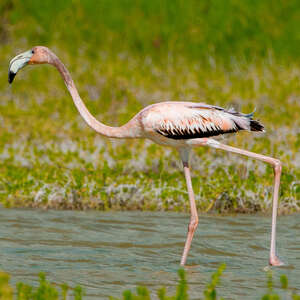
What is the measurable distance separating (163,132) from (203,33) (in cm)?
851

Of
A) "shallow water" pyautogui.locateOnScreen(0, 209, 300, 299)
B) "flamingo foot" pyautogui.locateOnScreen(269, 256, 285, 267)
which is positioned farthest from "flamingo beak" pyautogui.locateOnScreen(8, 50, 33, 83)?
"flamingo foot" pyautogui.locateOnScreen(269, 256, 285, 267)

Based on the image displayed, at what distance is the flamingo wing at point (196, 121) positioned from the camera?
5844 millimetres

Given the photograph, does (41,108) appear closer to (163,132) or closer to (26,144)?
(26,144)

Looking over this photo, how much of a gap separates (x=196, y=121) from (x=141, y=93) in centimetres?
530

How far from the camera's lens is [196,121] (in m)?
5.96

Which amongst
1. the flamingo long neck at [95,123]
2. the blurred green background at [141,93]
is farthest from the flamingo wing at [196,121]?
the blurred green background at [141,93]

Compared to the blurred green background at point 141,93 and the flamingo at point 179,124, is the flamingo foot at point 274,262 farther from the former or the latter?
the blurred green background at point 141,93

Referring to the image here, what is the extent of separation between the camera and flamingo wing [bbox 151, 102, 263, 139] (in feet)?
19.2

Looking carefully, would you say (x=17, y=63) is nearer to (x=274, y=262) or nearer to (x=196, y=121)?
(x=196, y=121)

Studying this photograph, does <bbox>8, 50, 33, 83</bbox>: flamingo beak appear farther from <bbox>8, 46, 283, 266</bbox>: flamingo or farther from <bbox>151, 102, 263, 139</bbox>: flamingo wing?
<bbox>151, 102, 263, 139</bbox>: flamingo wing

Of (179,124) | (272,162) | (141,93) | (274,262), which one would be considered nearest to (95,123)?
(179,124)

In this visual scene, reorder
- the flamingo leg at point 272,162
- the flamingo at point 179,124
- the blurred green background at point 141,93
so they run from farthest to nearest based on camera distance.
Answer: the blurred green background at point 141,93 < the flamingo at point 179,124 < the flamingo leg at point 272,162

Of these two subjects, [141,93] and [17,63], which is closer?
[17,63]

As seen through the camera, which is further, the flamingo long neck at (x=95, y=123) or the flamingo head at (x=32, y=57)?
the flamingo long neck at (x=95, y=123)
